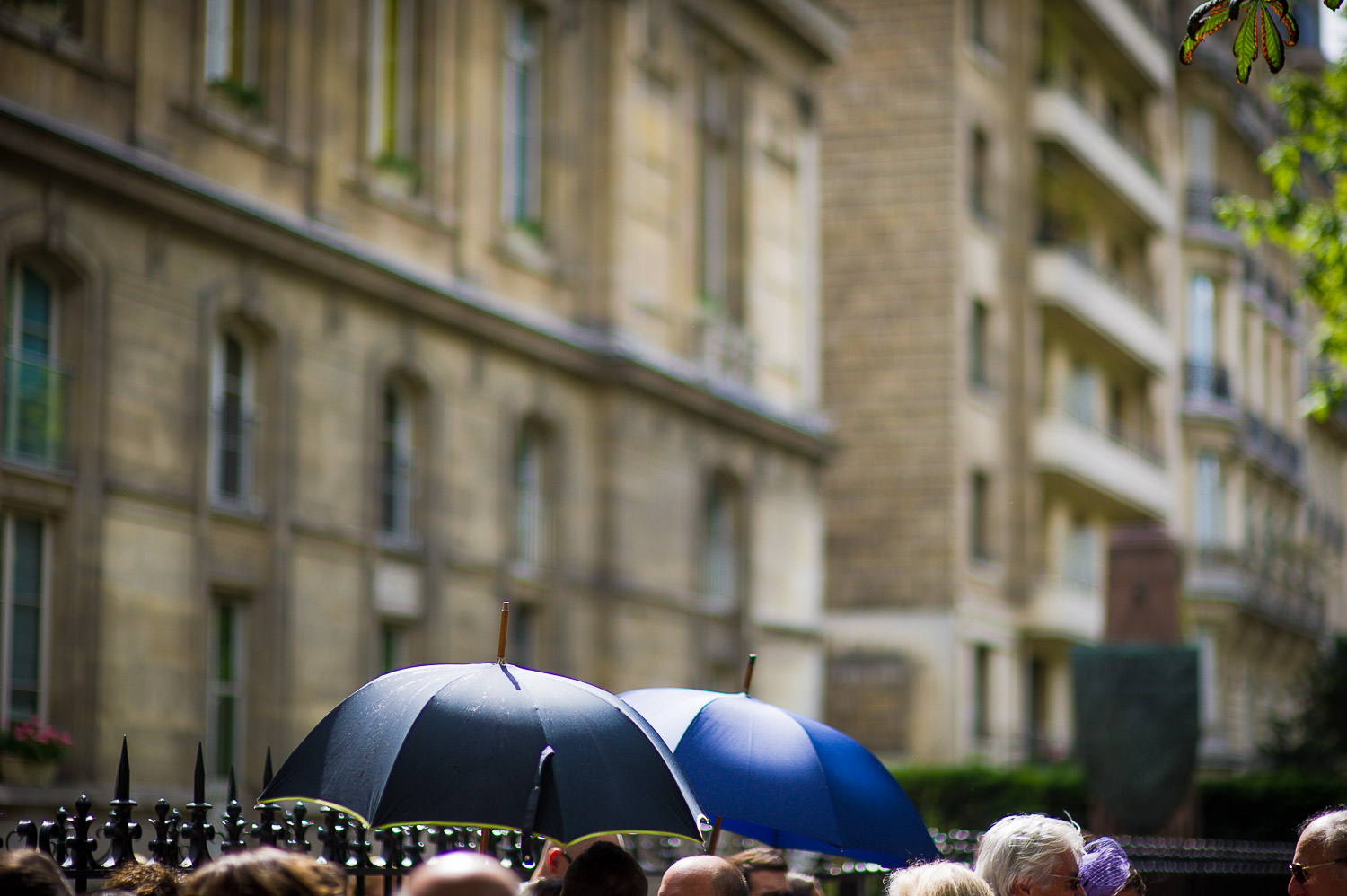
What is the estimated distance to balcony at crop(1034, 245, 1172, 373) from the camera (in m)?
41.4

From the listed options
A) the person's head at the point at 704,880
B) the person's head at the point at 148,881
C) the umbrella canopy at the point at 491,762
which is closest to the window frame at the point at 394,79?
the umbrella canopy at the point at 491,762

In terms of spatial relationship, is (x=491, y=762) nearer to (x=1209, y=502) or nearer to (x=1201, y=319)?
(x=1209, y=502)

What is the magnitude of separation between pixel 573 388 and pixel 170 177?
8.38 m

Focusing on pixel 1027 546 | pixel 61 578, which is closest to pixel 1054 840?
pixel 61 578

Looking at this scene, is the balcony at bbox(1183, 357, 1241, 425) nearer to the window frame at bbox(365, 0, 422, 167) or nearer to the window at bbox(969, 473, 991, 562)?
the window at bbox(969, 473, 991, 562)

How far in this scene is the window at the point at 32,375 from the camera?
18031 mm

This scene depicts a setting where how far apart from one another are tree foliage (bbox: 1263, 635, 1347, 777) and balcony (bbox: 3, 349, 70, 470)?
62.4 ft

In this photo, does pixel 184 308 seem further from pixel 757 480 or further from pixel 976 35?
pixel 976 35

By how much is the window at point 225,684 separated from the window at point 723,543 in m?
10.7

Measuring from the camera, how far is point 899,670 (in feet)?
122

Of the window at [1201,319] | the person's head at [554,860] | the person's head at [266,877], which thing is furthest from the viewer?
the window at [1201,319]

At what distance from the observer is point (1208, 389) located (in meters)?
52.4

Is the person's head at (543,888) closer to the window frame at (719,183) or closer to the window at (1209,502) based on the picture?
the window frame at (719,183)

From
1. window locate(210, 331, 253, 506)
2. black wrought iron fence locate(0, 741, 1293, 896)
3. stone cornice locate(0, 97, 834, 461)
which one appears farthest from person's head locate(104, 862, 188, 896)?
window locate(210, 331, 253, 506)
